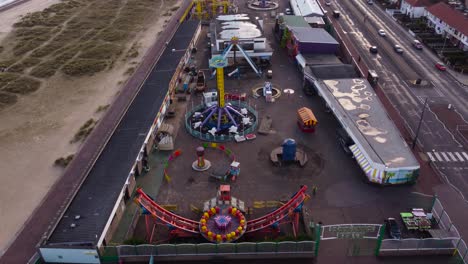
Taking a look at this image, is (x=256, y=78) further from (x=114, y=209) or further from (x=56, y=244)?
(x=56, y=244)

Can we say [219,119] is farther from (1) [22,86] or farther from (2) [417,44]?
(2) [417,44]

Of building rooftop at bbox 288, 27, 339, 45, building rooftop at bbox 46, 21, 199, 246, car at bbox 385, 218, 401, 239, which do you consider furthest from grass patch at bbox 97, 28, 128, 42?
car at bbox 385, 218, 401, 239

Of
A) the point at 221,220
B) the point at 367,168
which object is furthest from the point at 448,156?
the point at 221,220

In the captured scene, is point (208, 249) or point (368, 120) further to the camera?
point (368, 120)

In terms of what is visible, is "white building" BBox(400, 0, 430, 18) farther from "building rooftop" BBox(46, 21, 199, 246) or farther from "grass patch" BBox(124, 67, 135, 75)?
"grass patch" BBox(124, 67, 135, 75)

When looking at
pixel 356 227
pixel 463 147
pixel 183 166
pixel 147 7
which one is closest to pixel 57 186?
pixel 183 166
